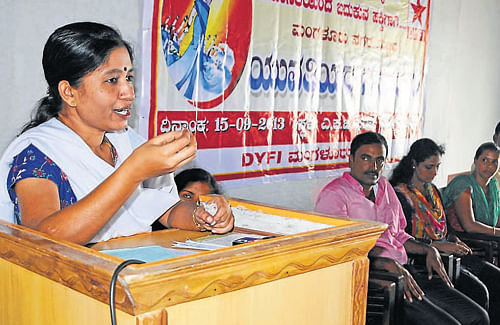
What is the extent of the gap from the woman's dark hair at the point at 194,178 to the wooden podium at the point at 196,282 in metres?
1.21

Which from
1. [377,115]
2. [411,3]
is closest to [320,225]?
[377,115]

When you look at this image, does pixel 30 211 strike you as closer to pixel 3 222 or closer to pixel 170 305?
pixel 3 222

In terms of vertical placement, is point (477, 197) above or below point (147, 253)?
below

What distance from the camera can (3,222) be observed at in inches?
55.3

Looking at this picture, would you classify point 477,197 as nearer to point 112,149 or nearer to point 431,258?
point 431,258

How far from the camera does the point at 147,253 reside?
141 cm

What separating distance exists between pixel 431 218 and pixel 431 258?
1.94 feet

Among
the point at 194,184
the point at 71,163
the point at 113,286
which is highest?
the point at 71,163

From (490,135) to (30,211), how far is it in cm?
566

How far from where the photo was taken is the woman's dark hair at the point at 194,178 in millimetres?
2844

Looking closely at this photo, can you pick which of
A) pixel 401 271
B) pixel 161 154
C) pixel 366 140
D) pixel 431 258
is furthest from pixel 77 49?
pixel 431 258

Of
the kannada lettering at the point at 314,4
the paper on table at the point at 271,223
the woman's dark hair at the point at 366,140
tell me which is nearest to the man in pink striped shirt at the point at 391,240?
the woman's dark hair at the point at 366,140

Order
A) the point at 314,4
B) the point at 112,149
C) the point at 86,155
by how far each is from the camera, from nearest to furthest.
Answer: the point at 86,155 → the point at 112,149 → the point at 314,4

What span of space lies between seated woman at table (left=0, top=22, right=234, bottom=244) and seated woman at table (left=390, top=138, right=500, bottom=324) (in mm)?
2372
